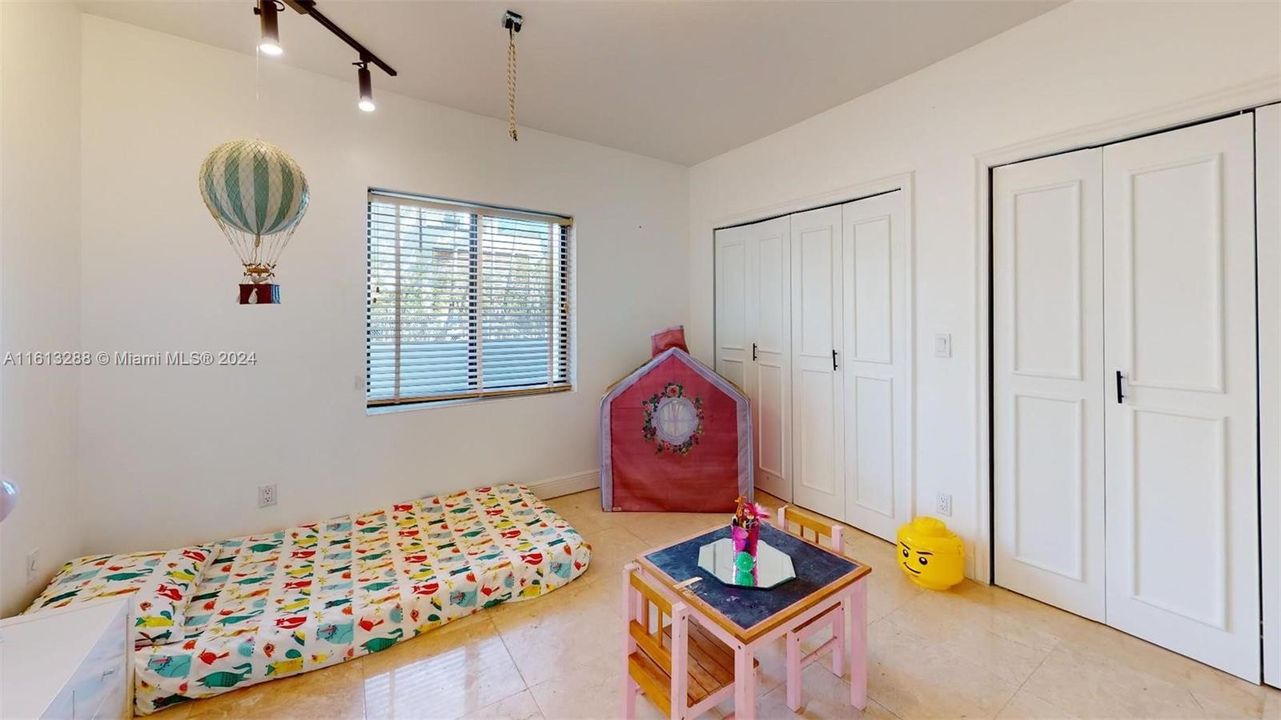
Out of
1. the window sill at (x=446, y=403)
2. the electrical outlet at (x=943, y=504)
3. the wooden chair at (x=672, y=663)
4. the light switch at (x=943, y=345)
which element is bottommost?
the wooden chair at (x=672, y=663)

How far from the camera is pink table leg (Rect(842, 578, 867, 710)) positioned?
5.21 ft

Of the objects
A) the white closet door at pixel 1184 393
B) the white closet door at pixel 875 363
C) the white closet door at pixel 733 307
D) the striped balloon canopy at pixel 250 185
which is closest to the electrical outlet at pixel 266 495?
the striped balloon canopy at pixel 250 185

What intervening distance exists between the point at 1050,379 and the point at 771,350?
5.38 feet

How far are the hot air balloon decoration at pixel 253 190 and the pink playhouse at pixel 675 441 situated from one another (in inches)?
84.5

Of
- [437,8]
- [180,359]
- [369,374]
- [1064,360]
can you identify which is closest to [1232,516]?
[1064,360]

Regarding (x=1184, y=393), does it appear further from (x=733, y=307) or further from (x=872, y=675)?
(x=733, y=307)

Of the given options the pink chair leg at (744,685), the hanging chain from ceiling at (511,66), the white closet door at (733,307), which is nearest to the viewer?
the pink chair leg at (744,685)

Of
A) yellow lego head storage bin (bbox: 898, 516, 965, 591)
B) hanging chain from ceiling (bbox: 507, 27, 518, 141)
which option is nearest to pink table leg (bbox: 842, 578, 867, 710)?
yellow lego head storage bin (bbox: 898, 516, 965, 591)

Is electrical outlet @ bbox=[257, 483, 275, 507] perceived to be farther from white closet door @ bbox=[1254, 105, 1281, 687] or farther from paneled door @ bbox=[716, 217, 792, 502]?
white closet door @ bbox=[1254, 105, 1281, 687]

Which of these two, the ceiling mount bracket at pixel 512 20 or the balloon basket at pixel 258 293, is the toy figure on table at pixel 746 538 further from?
the ceiling mount bracket at pixel 512 20

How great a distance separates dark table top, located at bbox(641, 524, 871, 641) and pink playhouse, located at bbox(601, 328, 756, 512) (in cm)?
145

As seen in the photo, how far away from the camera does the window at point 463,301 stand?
2.94 meters

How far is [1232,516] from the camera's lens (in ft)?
5.74

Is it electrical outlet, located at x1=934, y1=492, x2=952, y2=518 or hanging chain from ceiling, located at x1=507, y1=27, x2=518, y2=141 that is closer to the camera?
hanging chain from ceiling, located at x1=507, y1=27, x2=518, y2=141
